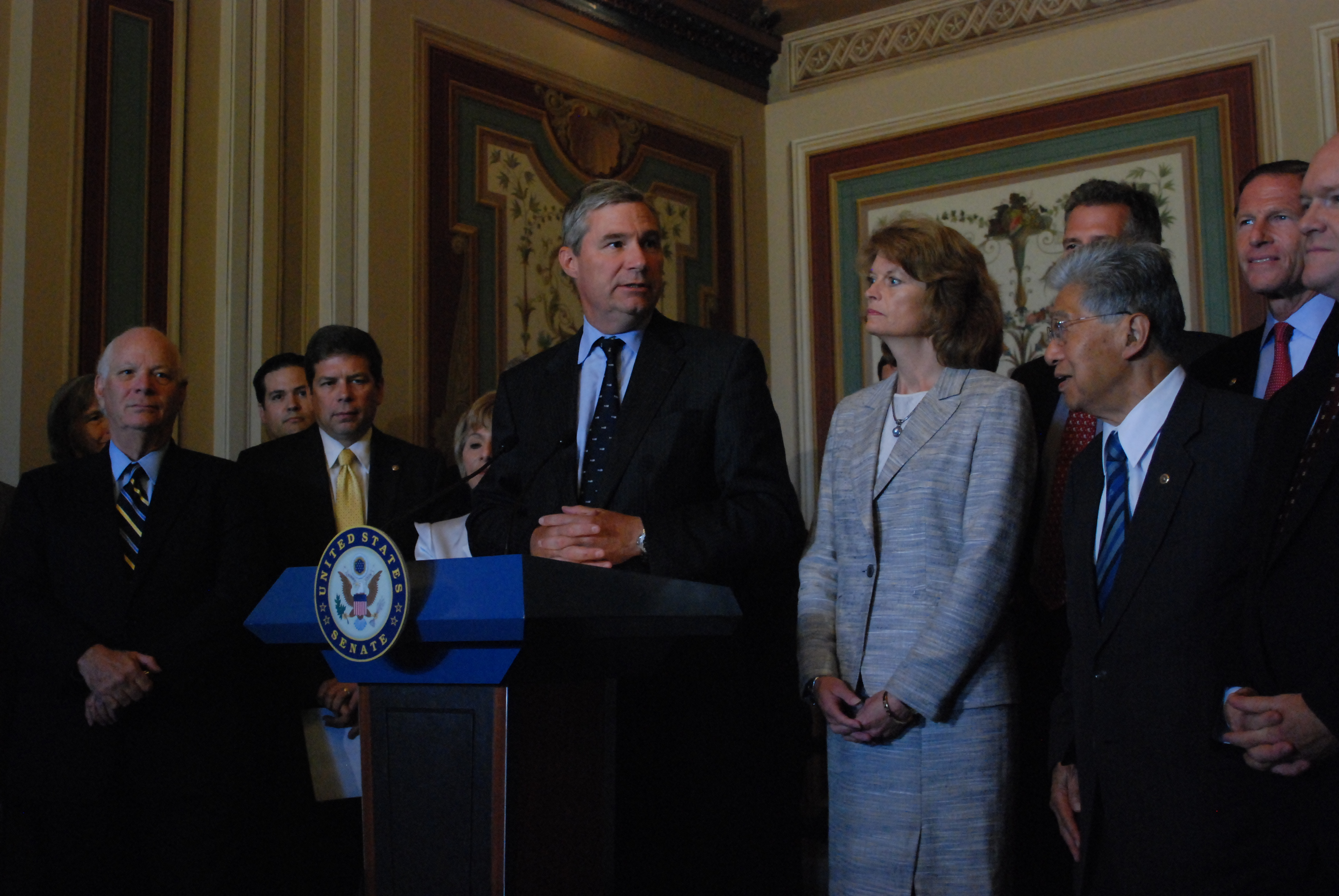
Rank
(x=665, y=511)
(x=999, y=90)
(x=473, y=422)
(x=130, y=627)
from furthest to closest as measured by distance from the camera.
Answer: (x=999, y=90)
(x=473, y=422)
(x=130, y=627)
(x=665, y=511)

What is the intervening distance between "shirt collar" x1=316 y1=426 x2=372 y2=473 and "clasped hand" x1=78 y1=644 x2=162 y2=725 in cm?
77

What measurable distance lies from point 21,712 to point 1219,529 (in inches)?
96.5

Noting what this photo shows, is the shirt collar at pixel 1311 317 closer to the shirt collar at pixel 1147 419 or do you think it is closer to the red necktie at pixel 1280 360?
the red necktie at pixel 1280 360

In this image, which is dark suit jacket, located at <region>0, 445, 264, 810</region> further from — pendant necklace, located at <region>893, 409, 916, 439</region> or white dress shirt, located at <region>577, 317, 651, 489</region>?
pendant necklace, located at <region>893, 409, 916, 439</region>

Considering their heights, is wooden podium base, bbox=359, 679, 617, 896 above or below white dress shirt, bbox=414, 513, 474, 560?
below

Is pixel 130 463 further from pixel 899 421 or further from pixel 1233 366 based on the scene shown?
pixel 1233 366

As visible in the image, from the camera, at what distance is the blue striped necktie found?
204 cm

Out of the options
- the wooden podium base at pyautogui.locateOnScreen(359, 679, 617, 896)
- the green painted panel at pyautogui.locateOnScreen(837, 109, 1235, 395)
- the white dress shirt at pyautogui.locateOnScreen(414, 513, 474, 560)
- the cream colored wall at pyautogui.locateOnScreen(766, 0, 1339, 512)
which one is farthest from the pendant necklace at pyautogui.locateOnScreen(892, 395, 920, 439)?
the cream colored wall at pyautogui.locateOnScreen(766, 0, 1339, 512)

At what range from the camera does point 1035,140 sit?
17.4 ft

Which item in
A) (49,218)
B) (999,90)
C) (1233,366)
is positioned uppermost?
(999,90)

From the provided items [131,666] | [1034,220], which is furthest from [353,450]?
[1034,220]

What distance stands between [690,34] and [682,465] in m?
3.81

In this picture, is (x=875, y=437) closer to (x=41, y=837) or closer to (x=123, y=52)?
(x=41, y=837)

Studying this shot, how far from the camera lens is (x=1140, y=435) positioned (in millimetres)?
2074
